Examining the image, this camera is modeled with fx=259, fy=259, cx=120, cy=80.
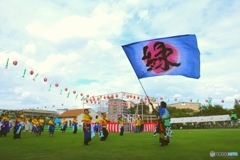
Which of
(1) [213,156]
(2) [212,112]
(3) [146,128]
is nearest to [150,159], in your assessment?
(1) [213,156]

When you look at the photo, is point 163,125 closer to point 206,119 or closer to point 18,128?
point 18,128

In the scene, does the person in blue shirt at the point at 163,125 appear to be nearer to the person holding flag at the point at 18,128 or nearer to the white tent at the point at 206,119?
the person holding flag at the point at 18,128

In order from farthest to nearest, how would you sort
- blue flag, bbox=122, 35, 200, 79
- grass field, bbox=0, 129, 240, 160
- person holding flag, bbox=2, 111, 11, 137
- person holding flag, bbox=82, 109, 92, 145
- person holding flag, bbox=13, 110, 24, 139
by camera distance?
person holding flag, bbox=2, 111, 11, 137 → person holding flag, bbox=13, 110, 24, 139 → person holding flag, bbox=82, 109, 92, 145 → blue flag, bbox=122, 35, 200, 79 → grass field, bbox=0, 129, 240, 160

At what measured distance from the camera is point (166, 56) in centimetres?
1014

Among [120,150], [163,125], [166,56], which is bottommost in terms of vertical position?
[120,150]

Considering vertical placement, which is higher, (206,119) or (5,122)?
(206,119)

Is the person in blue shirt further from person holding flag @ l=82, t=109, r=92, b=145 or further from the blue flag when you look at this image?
person holding flag @ l=82, t=109, r=92, b=145

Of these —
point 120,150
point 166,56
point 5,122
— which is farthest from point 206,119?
point 120,150

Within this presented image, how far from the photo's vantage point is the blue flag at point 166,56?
987 centimetres

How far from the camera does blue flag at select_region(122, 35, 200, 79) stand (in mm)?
9867

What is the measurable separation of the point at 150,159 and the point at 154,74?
372 centimetres

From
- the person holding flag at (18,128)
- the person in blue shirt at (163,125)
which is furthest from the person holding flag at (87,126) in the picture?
the person holding flag at (18,128)

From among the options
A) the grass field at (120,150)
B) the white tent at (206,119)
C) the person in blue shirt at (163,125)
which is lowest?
the grass field at (120,150)

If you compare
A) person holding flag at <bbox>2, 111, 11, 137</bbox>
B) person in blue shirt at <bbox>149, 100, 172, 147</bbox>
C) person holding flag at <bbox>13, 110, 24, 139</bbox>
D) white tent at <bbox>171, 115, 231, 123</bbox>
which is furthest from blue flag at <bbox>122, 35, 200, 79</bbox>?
white tent at <bbox>171, 115, 231, 123</bbox>
